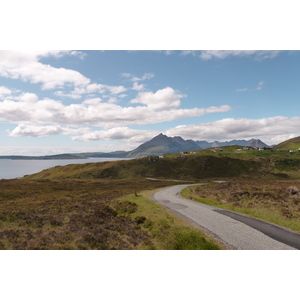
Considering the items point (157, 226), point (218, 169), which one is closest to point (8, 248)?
point (157, 226)

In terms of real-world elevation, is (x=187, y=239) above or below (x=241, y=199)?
above

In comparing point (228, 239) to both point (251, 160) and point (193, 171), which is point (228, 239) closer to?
point (193, 171)

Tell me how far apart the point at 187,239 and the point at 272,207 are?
17.3m

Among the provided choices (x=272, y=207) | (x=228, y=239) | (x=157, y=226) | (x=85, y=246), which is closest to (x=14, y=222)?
(x=85, y=246)

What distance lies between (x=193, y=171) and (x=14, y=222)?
102m

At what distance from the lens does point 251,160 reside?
129 meters

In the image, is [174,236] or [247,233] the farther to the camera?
[247,233]

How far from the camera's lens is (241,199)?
30562 millimetres

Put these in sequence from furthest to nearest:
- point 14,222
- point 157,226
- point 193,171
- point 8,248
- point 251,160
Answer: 1. point 251,160
2. point 193,171
3. point 14,222
4. point 157,226
5. point 8,248

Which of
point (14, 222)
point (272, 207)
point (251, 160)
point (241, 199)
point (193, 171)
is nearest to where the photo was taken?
point (14, 222)

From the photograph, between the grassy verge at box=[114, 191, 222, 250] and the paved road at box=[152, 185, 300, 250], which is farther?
the paved road at box=[152, 185, 300, 250]

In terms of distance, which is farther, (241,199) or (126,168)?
(126,168)

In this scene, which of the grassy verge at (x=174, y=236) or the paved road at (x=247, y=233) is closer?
the grassy verge at (x=174, y=236)

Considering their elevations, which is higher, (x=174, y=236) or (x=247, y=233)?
(x=174, y=236)
